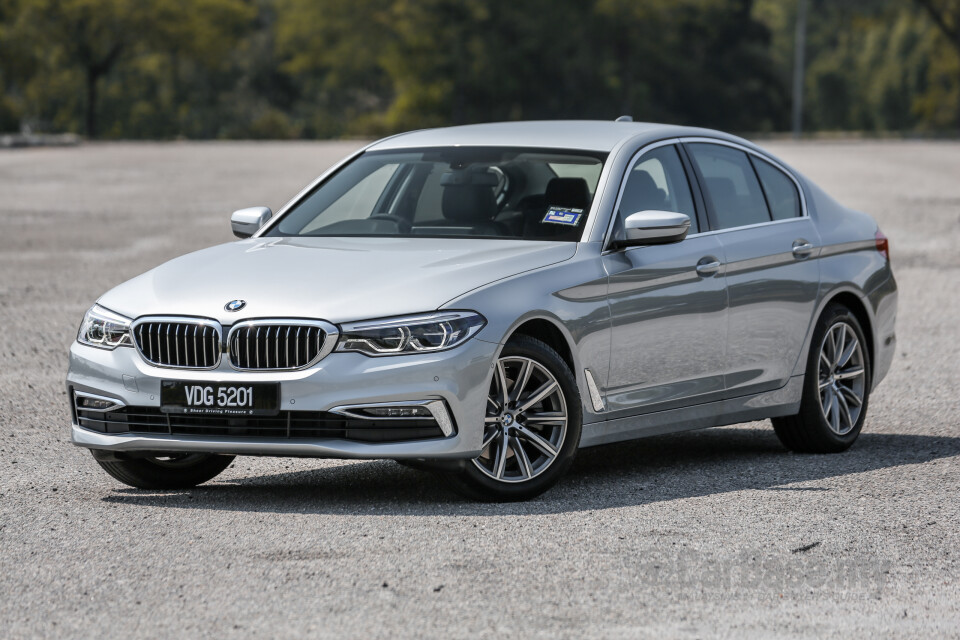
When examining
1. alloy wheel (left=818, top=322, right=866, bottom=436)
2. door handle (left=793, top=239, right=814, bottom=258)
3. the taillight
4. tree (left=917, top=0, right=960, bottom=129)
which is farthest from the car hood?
tree (left=917, top=0, right=960, bottom=129)

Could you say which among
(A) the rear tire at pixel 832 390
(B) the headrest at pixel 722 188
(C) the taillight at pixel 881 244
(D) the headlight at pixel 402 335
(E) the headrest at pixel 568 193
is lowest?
(A) the rear tire at pixel 832 390

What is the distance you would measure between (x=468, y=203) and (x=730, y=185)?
4.81 ft

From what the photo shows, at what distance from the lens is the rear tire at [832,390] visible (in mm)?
8711

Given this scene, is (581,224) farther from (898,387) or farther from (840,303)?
(898,387)

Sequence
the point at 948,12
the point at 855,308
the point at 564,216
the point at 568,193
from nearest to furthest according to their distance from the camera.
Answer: the point at 564,216
the point at 568,193
the point at 855,308
the point at 948,12

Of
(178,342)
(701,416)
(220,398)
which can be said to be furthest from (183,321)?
(701,416)

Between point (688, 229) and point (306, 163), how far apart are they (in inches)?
1443

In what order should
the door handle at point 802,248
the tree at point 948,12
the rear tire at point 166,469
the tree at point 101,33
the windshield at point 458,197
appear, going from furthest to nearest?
the tree at point 948,12 → the tree at point 101,33 → the door handle at point 802,248 → the windshield at point 458,197 → the rear tire at point 166,469

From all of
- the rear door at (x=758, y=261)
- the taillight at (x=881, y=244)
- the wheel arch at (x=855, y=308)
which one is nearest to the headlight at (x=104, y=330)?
the rear door at (x=758, y=261)

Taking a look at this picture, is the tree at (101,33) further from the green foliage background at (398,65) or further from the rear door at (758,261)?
the rear door at (758,261)

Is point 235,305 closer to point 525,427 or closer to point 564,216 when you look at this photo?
point 525,427

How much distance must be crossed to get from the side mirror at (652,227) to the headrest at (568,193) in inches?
10.9

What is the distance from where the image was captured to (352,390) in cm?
646

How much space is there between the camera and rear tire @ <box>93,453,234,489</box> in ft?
24.0
